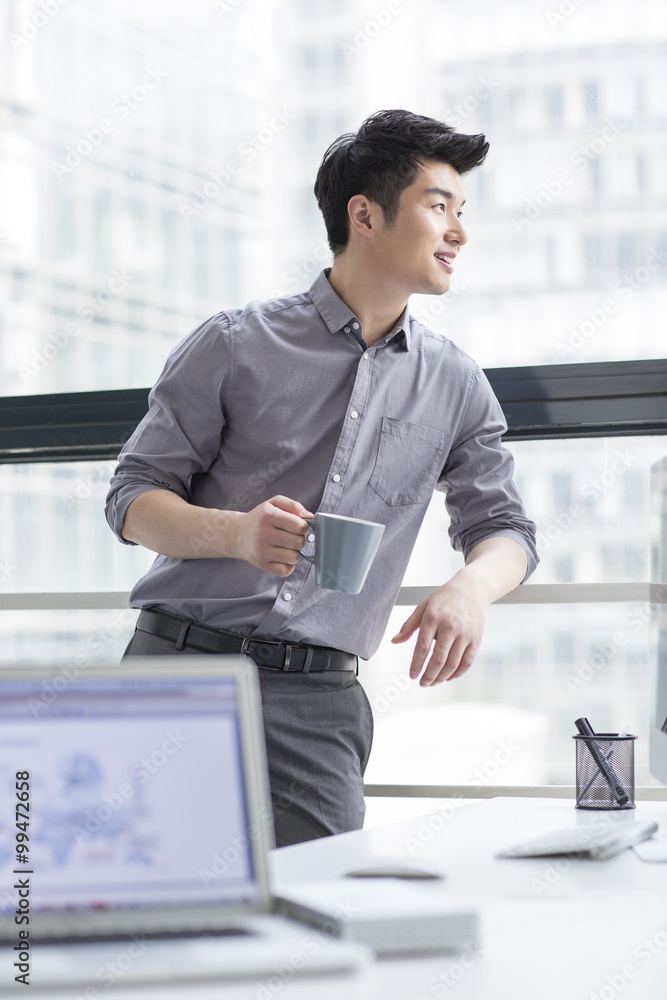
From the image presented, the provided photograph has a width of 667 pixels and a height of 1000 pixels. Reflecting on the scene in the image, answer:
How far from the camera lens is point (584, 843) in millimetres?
1056

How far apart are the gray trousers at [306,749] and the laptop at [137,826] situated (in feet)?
3.21

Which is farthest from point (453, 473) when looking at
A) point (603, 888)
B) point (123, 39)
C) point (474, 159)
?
point (123, 39)

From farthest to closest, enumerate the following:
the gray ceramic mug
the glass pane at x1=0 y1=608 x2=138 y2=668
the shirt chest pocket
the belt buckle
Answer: the glass pane at x1=0 y1=608 x2=138 y2=668 → the shirt chest pocket → the belt buckle → the gray ceramic mug

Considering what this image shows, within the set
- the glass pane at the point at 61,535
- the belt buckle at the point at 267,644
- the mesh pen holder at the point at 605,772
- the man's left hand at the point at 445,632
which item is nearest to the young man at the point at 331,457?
the belt buckle at the point at 267,644

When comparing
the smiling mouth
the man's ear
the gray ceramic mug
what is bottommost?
the gray ceramic mug

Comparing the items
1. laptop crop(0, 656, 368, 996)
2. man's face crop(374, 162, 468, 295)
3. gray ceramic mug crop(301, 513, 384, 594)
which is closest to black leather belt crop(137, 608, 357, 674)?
gray ceramic mug crop(301, 513, 384, 594)

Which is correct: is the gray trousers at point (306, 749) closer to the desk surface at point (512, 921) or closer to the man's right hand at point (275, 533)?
the man's right hand at point (275, 533)

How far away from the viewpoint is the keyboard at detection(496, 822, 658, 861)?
105 cm

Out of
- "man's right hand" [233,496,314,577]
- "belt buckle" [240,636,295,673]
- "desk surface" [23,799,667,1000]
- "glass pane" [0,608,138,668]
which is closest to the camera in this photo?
"desk surface" [23,799,667,1000]

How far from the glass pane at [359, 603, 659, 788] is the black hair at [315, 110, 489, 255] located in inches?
35.1

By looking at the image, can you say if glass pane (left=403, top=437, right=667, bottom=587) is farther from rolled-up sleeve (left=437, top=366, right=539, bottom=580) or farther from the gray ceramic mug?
the gray ceramic mug

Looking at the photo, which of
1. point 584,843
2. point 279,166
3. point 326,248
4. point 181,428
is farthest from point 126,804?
point 279,166

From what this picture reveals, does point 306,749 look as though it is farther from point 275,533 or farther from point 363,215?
point 363,215

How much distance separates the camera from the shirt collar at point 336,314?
1867mm
